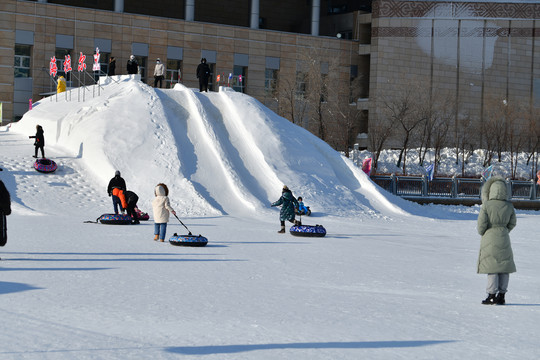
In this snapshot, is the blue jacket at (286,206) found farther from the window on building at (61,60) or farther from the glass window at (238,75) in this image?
the glass window at (238,75)

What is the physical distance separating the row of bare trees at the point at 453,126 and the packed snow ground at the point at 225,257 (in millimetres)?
20092

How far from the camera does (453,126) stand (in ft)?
183

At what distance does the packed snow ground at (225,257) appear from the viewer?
23.7 feet

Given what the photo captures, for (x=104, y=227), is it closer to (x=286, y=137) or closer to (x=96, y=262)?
(x=96, y=262)

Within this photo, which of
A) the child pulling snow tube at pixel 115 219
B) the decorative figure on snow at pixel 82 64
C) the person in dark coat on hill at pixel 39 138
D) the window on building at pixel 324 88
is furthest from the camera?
the window on building at pixel 324 88

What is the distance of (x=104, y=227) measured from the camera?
19.0 metres

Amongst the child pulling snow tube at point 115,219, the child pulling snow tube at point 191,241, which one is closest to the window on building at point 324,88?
the child pulling snow tube at point 115,219

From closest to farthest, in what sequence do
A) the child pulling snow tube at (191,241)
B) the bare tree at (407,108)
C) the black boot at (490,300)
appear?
the black boot at (490,300), the child pulling snow tube at (191,241), the bare tree at (407,108)

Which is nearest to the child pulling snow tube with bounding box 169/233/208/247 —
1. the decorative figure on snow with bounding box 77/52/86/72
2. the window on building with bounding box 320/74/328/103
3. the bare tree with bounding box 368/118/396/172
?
the decorative figure on snow with bounding box 77/52/86/72

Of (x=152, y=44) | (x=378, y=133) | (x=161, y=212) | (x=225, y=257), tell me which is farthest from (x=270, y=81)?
(x=225, y=257)

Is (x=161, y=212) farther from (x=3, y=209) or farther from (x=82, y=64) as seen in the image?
(x=82, y=64)

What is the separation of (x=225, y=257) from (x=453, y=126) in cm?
4460

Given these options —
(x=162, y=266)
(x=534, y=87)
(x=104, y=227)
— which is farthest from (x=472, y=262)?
(x=534, y=87)

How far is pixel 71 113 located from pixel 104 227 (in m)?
13.8
